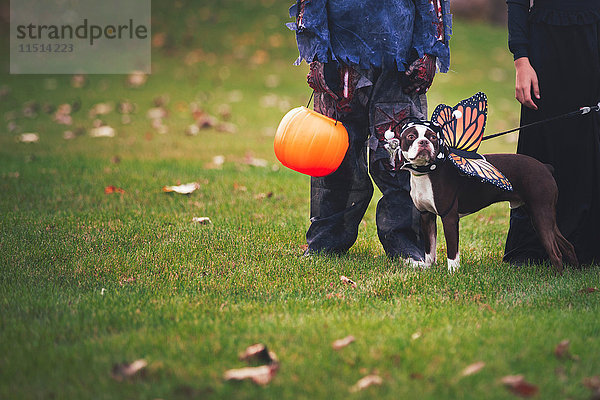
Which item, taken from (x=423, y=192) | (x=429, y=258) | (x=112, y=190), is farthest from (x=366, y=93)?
(x=112, y=190)

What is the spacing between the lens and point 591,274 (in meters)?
3.91

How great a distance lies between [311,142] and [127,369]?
1.68 meters

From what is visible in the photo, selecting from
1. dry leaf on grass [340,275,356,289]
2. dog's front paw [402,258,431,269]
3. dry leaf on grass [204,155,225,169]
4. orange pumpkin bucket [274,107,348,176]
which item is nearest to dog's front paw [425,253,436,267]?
dog's front paw [402,258,431,269]

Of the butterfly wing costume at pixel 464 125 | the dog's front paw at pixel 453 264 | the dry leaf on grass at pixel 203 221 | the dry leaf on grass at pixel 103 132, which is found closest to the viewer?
the butterfly wing costume at pixel 464 125

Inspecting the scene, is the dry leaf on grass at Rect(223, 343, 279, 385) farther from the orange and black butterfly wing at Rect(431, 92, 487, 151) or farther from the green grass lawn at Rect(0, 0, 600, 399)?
the orange and black butterfly wing at Rect(431, 92, 487, 151)

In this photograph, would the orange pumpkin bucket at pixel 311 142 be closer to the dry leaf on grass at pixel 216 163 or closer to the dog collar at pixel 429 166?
the dog collar at pixel 429 166


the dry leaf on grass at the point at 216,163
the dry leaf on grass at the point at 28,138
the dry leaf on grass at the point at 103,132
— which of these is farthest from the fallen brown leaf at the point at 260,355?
the dry leaf on grass at the point at 103,132

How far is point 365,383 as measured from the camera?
2.54 metres

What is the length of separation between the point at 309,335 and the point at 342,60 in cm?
172

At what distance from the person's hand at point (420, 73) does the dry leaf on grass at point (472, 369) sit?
6.03ft

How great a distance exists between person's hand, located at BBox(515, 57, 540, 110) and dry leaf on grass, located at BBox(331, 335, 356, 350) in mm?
1883

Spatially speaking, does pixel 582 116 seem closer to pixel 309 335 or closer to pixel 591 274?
pixel 591 274

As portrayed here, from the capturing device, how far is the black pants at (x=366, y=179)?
13.3 feet

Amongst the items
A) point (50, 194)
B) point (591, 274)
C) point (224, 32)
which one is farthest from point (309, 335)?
point (224, 32)
